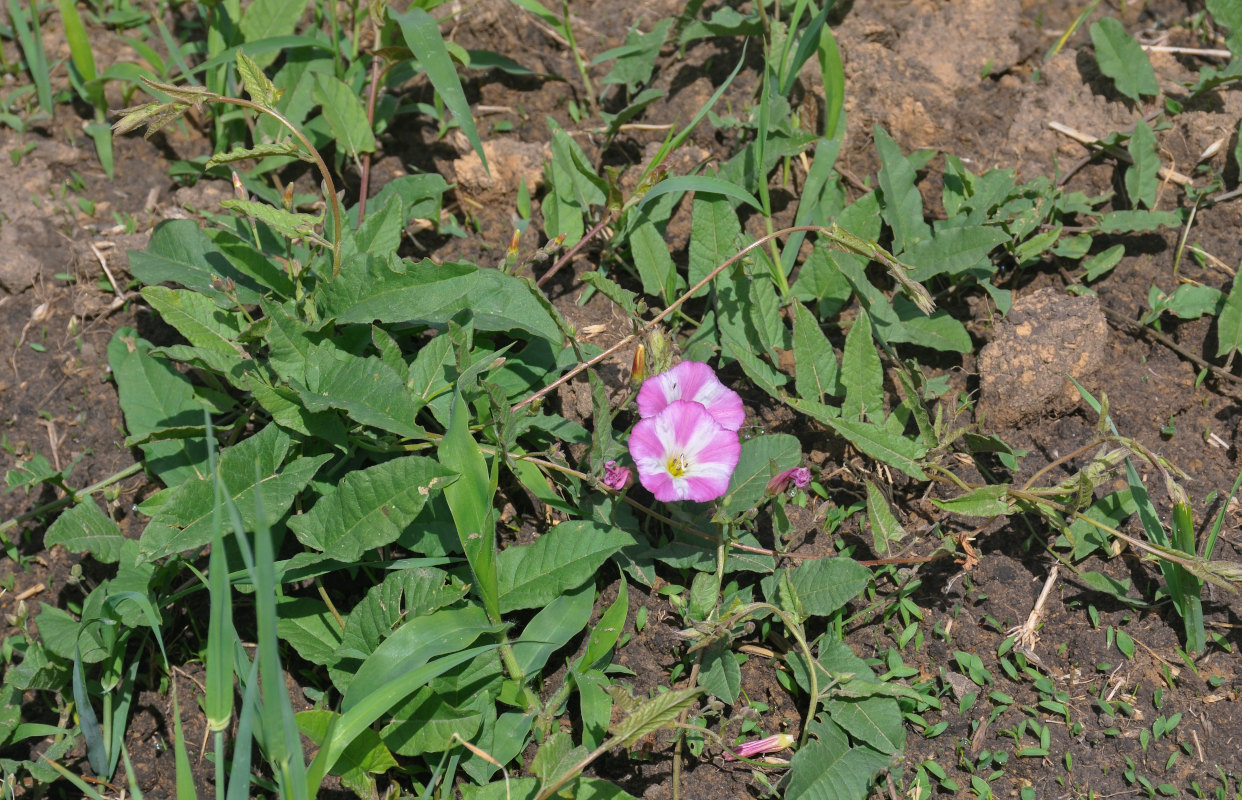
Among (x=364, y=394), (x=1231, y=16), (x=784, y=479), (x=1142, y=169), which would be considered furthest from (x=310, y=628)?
(x=1231, y=16)

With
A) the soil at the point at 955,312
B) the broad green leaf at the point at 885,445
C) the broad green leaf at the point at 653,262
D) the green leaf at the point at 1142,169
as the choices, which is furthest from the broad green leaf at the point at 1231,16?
the broad green leaf at the point at 653,262

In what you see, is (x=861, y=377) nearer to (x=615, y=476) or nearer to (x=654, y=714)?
(x=615, y=476)

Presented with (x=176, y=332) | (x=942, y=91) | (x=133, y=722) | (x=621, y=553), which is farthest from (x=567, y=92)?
(x=133, y=722)

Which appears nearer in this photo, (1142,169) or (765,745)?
(765,745)

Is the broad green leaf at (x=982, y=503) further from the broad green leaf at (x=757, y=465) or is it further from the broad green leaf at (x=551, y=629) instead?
the broad green leaf at (x=551, y=629)

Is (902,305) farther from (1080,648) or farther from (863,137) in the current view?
(1080,648)

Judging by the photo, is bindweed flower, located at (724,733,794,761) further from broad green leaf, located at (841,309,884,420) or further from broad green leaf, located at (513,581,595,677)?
broad green leaf, located at (841,309,884,420)
